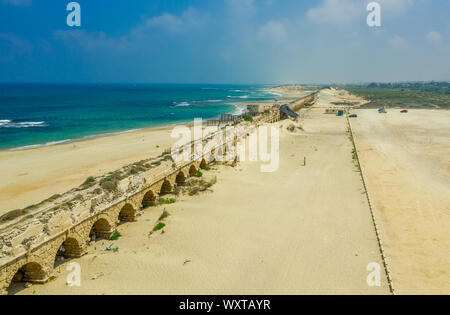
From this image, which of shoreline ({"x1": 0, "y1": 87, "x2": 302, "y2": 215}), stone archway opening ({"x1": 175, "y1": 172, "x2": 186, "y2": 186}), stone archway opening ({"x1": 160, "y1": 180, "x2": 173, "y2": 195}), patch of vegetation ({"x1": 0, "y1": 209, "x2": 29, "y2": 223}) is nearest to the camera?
patch of vegetation ({"x1": 0, "y1": 209, "x2": 29, "y2": 223})

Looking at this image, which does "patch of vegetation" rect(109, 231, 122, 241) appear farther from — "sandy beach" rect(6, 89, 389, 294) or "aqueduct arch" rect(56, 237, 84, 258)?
"aqueduct arch" rect(56, 237, 84, 258)

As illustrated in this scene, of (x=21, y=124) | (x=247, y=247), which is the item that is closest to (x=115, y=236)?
(x=247, y=247)

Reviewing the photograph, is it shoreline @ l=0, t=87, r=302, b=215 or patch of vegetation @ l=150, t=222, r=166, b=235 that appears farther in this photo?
shoreline @ l=0, t=87, r=302, b=215

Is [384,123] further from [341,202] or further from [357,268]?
[357,268]

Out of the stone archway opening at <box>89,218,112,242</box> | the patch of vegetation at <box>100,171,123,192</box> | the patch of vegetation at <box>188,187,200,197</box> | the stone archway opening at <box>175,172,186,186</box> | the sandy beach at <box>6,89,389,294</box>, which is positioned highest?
the patch of vegetation at <box>100,171,123,192</box>

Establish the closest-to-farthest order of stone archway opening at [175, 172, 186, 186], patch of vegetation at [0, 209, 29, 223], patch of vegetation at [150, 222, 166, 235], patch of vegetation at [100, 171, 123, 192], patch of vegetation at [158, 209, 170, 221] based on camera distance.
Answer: patch of vegetation at [0, 209, 29, 223] → patch of vegetation at [100, 171, 123, 192] → patch of vegetation at [150, 222, 166, 235] → patch of vegetation at [158, 209, 170, 221] → stone archway opening at [175, 172, 186, 186]

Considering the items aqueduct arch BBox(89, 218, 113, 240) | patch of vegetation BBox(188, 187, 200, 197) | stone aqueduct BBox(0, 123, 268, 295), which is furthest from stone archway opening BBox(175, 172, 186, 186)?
aqueduct arch BBox(89, 218, 113, 240)

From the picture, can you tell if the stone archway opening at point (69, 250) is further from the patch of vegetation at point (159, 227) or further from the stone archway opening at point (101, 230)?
the patch of vegetation at point (159, 227)

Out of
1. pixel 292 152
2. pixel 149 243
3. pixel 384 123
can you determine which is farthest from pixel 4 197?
pixel 384 123

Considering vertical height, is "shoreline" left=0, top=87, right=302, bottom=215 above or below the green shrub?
above
